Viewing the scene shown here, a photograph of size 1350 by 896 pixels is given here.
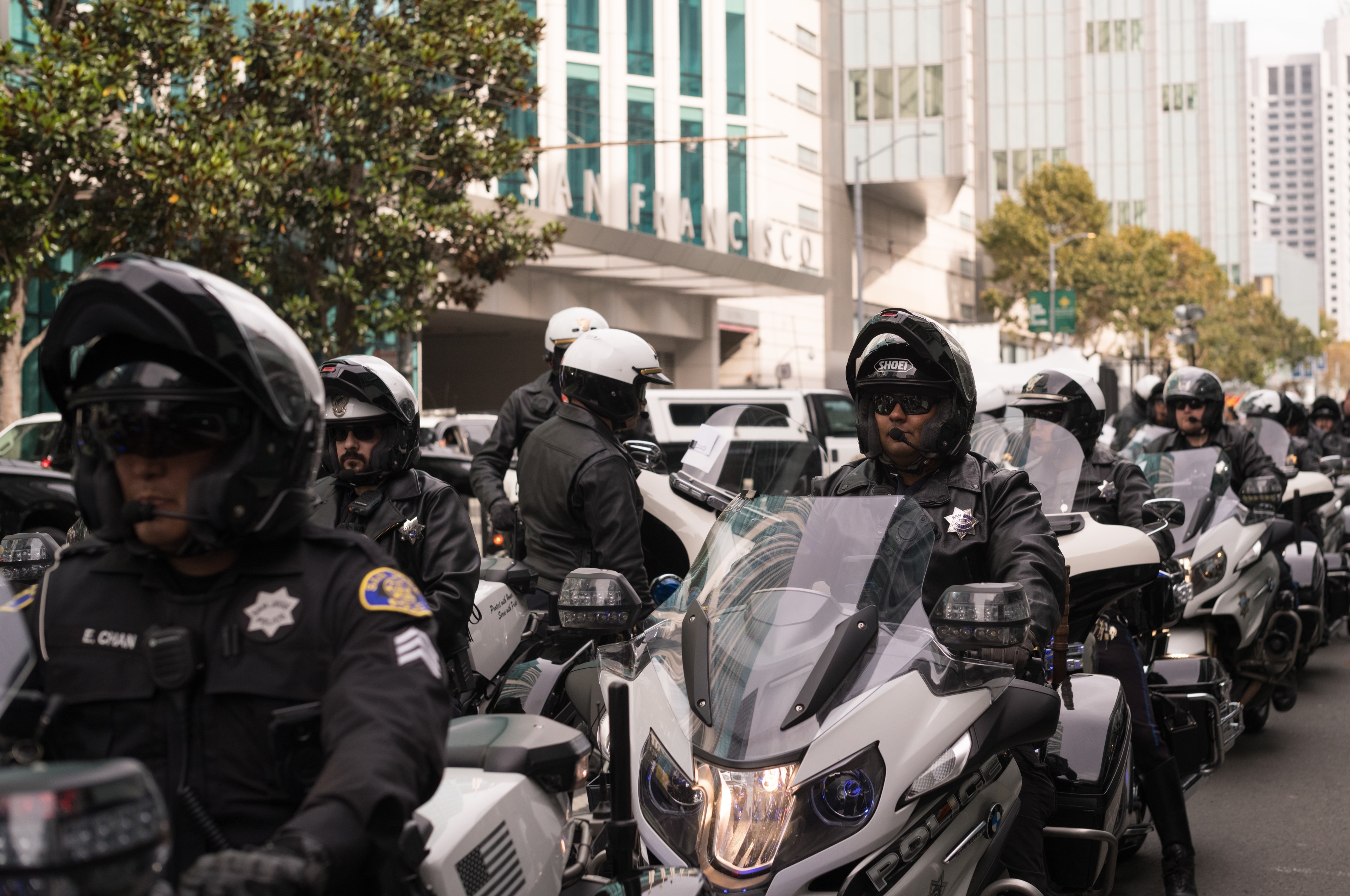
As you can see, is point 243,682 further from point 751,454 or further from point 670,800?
point 751,454

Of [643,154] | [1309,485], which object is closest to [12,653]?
[1309,485]

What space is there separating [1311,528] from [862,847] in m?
8.67

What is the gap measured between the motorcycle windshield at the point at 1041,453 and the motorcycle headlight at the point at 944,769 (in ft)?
7.43

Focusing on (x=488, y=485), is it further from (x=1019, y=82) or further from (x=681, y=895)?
(x=1019, y=82)

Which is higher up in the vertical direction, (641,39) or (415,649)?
(641,39)

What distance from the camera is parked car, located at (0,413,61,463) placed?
13.5 metres

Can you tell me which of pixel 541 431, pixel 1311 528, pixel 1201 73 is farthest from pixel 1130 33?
pixel 541 431

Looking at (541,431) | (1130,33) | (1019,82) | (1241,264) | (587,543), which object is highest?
(1130,33)

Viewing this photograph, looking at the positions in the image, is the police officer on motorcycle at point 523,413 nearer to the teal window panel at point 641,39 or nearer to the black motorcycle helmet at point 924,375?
the black motorcycle helmet at point 924,375

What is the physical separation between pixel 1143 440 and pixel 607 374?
467 centimetres

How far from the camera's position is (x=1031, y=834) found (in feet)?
11.8

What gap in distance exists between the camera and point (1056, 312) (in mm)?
50531

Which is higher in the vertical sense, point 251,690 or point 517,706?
point 251,690

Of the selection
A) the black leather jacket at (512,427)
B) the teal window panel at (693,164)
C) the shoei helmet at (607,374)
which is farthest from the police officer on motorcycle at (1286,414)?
the teal window panel at (693,164)
